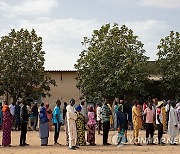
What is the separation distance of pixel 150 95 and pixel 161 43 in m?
4.74

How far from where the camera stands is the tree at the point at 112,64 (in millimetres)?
27281

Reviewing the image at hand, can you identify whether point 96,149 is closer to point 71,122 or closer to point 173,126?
point 71,122

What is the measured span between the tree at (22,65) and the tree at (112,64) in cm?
316

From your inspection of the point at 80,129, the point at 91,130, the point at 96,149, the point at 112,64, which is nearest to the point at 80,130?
the point at 80,129

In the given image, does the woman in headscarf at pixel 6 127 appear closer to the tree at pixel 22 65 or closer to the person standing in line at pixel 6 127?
the person standing in line at pixel 6 127

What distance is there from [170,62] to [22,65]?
10.4 metres

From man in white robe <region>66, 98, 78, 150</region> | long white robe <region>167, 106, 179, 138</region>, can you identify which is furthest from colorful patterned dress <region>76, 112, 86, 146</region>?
long white robe <region>167, 106, 179, 138</region>

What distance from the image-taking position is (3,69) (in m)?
27.2

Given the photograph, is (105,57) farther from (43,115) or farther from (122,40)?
(43,115)

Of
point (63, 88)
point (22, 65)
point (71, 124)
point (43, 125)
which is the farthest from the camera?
point (63, 88)

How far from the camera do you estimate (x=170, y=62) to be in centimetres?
2953

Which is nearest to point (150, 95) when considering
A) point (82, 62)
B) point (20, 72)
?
point (82, 62)

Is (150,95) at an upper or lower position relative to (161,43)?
lower

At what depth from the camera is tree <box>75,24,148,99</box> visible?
1074 inches
